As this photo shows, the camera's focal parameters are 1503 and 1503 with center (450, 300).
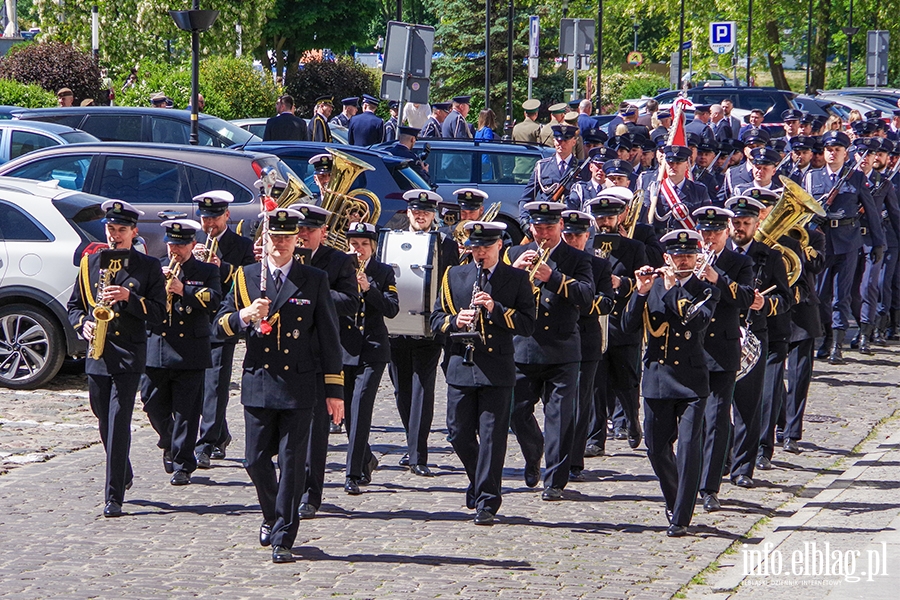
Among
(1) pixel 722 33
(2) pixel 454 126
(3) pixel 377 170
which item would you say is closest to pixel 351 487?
(3) pixel 377 170

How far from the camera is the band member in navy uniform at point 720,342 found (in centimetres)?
945

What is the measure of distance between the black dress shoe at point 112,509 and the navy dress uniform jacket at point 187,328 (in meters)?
1.14

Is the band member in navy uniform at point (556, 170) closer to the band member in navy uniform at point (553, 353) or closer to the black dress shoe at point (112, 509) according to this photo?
the band member in navy uniform at point (553, 353)

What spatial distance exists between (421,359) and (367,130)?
38.1ft

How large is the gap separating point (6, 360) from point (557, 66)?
38.7 metres

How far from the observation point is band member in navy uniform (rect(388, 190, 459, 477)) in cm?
1069

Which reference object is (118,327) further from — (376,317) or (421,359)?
(421,359)

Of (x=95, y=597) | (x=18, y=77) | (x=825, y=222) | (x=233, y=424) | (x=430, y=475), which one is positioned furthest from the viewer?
(x=18, y=77)

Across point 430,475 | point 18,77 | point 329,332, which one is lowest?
point 430,475

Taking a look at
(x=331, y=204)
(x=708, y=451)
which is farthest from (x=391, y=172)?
(x=708, y=451)

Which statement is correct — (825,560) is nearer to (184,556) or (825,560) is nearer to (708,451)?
(708,451)

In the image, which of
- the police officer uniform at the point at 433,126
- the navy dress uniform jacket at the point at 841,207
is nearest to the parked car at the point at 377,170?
the police officer uniform at the point at 433,126

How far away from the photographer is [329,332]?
27.9 feet

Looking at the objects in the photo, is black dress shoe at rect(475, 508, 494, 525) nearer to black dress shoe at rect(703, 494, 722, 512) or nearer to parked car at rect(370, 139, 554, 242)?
black dress shoe at rect(703, 494, 722, 512)
